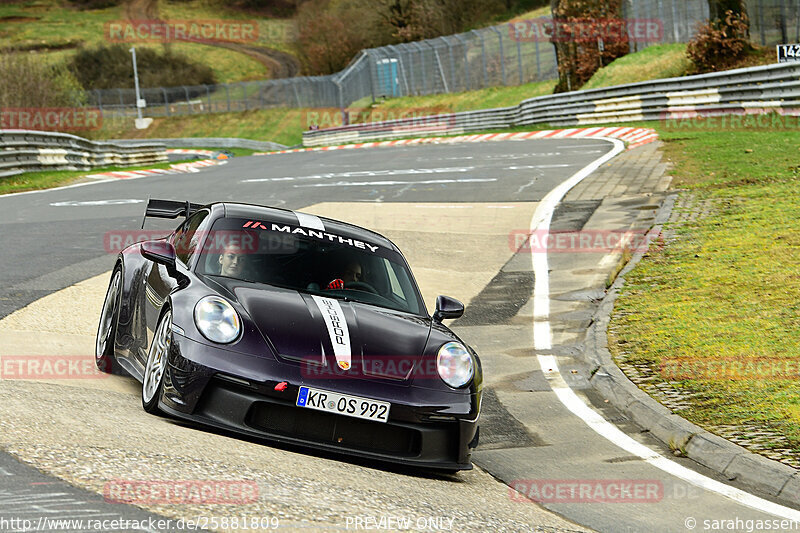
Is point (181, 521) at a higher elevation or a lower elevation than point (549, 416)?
higher

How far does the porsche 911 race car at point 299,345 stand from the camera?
563 cm

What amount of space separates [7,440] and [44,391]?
1.43 metres

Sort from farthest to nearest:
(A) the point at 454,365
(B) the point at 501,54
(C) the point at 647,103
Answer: (B) the point at 501,54 < (C) the point at 647,103 < (A) the point at 454,365

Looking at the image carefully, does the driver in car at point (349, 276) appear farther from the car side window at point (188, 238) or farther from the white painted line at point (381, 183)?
the white painted line at point (381, 183)

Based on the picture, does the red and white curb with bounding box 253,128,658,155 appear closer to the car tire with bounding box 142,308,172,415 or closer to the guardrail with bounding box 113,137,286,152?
the car tire with bounding box 142,308,172,415

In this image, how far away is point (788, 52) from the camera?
26719 mm

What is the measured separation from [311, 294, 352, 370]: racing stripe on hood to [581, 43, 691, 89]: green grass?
31585 mm

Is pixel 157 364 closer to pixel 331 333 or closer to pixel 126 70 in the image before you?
pixel 331 333

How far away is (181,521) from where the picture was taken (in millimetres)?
4035

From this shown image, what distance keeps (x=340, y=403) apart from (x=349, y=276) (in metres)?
1.56

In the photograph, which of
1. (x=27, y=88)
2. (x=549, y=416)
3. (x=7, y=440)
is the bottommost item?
(x=549, y=416)

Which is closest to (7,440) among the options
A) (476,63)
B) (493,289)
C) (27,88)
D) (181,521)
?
(181,521)

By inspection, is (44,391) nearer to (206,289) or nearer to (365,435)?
(206,289)

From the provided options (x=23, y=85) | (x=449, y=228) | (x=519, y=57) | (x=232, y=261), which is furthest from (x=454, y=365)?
(x=519, y=57)
